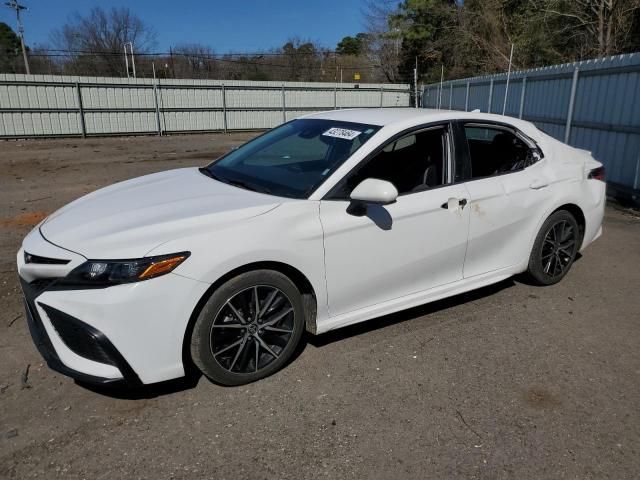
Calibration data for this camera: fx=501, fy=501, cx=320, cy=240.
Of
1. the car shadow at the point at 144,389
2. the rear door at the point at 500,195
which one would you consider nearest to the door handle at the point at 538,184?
the rear door at the point at 500,195

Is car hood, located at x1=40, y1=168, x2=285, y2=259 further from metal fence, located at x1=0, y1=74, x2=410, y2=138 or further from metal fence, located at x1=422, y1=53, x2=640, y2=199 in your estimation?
metal fence, located at x1=0, y1=74, x2=410, y2=138

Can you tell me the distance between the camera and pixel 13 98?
63.7 feet

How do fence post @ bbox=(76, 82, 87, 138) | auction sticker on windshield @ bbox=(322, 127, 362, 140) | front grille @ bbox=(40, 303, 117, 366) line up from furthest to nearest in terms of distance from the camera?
fence post @ bbox=(76, 82, 87, 138)
auction sticker on windshield @ bbox=(322, 127, 362, 140)
front grille @ bbox=(40, 303, 117, 366)

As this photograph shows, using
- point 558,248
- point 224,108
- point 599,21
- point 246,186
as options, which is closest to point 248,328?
point 246,186

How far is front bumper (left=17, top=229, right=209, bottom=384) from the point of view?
252 centimetres

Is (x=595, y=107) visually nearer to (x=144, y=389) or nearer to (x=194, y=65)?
(x=144, y=389)

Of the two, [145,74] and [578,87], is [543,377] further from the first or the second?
[145,74]

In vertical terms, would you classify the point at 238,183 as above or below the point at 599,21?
below

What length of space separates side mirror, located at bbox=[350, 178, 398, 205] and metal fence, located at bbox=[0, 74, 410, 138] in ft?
67.9

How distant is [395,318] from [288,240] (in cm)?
143

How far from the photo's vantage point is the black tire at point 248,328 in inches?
110

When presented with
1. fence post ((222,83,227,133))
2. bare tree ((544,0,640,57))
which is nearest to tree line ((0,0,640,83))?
bare tree ((544,0,640,57))

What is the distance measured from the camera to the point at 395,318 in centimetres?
397

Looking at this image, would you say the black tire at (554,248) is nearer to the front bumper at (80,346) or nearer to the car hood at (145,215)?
the car hood at (145,215)
